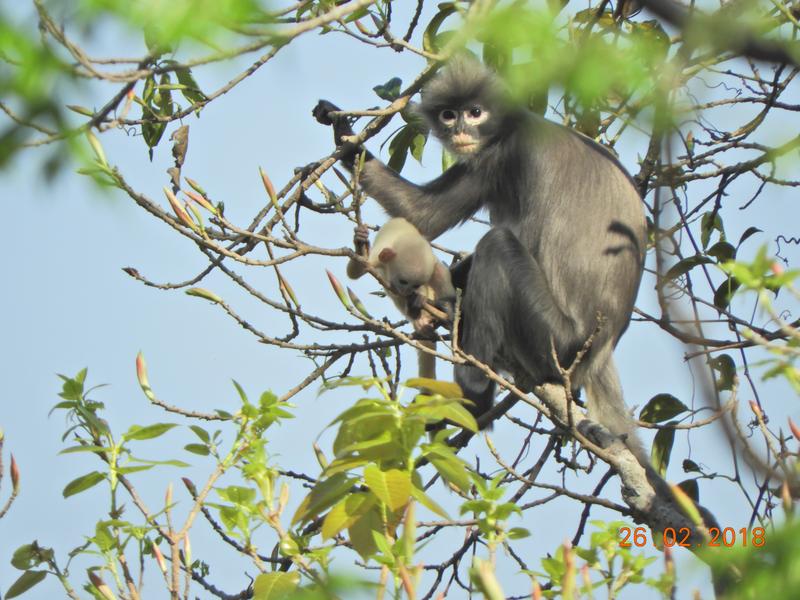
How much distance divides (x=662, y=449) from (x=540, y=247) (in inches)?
55.7

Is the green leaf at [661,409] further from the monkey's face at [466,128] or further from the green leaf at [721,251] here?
the monkey's face at [466,128]

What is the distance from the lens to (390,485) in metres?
2.21

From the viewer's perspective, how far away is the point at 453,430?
233 cm

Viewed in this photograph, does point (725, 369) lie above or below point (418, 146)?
below

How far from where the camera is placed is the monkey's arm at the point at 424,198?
609 cm

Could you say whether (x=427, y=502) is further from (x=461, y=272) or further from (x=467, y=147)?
(x=467, y=147)

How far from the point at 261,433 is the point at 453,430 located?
0.47m

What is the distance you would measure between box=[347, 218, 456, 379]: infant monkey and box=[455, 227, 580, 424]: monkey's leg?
0.15 metres

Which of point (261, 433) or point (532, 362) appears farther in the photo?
point (532, 362)

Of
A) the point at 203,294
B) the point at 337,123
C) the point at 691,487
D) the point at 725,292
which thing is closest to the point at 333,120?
the point at 337,123

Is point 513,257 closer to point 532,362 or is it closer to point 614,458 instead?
point 532,362

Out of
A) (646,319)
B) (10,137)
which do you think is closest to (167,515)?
(10,137)

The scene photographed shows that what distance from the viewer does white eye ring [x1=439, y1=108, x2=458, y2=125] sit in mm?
6203

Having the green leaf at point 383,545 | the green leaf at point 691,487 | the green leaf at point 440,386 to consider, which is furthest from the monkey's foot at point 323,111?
the green leaf at point 383,545
